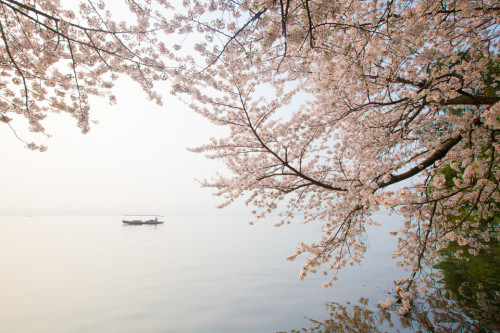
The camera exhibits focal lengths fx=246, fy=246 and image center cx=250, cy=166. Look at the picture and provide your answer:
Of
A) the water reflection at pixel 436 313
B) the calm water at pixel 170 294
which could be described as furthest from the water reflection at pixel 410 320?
the calm water at pixel 170 294

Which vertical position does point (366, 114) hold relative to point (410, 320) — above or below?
above

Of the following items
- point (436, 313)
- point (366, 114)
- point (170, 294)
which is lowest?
point (170, 294)

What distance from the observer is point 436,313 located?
6539 millimetres

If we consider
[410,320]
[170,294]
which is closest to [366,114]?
[410,320]

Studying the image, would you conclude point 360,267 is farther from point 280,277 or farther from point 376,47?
point 376,47

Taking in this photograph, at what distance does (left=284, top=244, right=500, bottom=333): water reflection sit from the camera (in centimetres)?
582

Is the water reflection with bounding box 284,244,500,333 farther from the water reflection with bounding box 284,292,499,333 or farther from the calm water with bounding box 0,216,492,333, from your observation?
the calm water with bounding box 0,216,492,333

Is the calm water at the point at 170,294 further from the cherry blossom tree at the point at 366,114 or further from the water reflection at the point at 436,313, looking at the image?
the cherry blossom tree at the point at 366,114

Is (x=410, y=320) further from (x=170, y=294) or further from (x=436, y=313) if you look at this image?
(x=170, y=294)

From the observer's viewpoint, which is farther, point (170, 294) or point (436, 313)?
point (170, 294)

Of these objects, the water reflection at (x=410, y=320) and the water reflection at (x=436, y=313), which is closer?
the water reflection at (x=410, y=320)

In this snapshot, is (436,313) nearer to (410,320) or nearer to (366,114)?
(410,320)

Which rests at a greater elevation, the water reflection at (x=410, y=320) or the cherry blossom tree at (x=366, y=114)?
the cherry blossom tree at (x=366, y=114)

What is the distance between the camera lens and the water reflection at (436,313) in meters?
5.82
